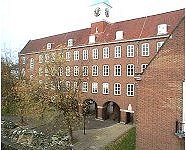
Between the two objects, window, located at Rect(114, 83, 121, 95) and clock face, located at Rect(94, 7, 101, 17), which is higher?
clock face, located at Rect(94, 7, 101, 17)

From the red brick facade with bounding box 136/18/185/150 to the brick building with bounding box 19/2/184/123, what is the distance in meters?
5.90

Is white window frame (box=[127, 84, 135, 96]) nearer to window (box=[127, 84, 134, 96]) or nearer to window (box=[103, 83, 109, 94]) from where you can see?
window (box=[127, 84, 134, 96])

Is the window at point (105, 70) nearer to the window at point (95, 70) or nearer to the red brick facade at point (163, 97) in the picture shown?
the window at point (95, 70)

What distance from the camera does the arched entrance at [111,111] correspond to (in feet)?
45.5

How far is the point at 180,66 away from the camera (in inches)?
207

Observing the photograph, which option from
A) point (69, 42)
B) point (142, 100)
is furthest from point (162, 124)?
point (69, 42)

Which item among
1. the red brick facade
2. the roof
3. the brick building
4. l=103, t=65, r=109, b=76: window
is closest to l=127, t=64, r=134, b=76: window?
the brick building

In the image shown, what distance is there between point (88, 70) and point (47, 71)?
4.65 meters

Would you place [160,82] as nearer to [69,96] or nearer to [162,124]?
[162,124]

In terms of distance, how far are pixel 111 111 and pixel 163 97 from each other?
9.17m

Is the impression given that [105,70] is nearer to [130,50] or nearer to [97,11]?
[130,50]

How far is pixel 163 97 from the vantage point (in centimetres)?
542

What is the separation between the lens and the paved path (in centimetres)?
912

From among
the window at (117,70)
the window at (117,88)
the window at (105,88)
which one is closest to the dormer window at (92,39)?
the window at (117,70)
